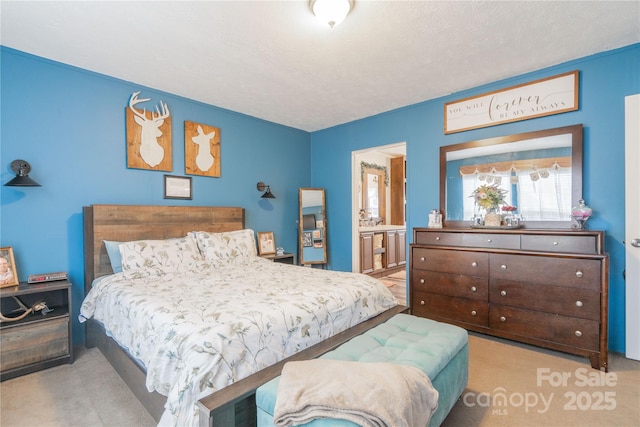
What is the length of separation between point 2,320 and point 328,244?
146 inches

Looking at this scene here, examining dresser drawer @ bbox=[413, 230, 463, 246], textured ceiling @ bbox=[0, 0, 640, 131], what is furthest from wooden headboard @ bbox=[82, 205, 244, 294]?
dresser drawer @ bbox=[413, 230, 463, 246]

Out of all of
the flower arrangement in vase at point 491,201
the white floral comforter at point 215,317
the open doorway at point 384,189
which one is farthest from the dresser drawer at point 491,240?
the open doorway at point 384,189

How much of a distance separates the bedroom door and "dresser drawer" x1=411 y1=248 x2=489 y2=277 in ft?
3.42

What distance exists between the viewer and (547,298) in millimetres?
2561

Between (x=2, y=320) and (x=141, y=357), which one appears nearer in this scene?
(x=141, y=357)

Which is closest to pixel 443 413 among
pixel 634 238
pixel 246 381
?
pixel 246 381

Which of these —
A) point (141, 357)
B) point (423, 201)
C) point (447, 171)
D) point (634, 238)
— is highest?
point (447, 171)

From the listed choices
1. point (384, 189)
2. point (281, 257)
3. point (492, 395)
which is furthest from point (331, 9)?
point (384, 189)

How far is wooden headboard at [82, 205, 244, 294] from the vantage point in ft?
9.32

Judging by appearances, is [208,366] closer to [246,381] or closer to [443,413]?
[246,381]

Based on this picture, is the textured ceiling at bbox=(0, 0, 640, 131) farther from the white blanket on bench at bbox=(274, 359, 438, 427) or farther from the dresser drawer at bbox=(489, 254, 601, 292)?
the white blanket on bench at bbox=(274, 359, 438, 427)

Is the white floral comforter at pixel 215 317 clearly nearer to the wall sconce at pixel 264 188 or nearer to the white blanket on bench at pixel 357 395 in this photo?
the white blanket on bench at pixel 357 395

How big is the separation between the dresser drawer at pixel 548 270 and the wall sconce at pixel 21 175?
4.08m

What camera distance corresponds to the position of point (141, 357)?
5.63 ft
